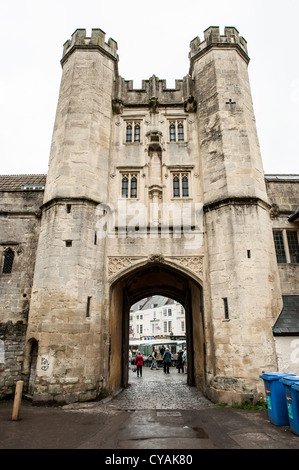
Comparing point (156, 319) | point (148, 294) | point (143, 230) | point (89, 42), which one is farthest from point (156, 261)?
point (156, 319)

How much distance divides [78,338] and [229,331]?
494 cm

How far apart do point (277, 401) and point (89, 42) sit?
15933 millimetres

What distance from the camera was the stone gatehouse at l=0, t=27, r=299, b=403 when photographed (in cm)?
961

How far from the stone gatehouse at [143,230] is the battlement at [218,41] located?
8 centimetres

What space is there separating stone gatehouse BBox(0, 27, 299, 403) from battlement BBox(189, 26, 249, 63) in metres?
0.08

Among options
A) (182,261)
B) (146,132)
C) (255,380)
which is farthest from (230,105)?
(255,380)

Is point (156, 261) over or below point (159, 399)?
over

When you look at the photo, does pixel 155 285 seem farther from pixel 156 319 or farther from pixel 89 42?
pixel 156 319

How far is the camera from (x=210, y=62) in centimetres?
1370

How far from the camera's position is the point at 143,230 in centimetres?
1177

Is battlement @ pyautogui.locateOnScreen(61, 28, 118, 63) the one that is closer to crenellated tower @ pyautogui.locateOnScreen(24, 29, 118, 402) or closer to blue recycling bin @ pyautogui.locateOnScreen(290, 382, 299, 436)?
crenellated tower @ pyautogui.locateOnScreen(24, 29, 118, 402)

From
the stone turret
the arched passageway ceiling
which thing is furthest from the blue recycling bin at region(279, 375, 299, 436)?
the stone turret

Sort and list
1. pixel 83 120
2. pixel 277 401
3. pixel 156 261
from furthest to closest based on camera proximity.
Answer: pixel 83 120 < pixel 156 261 < pixel 277 401
